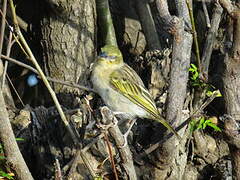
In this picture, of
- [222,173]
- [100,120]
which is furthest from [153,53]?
[100,120]

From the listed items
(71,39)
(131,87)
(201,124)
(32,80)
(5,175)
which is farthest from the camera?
(32,80)

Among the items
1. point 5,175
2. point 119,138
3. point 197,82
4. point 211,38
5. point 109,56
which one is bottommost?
point 5,175

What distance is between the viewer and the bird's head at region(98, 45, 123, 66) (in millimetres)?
5324

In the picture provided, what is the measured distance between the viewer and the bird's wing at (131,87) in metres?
5.00

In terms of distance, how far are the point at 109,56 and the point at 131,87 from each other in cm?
42

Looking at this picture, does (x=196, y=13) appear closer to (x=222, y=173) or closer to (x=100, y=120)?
(x=222, y=173)

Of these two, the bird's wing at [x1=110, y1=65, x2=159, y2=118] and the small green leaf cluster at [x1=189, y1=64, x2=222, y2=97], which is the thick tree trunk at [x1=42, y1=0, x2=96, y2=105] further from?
the small green leaf cluster at [x1=189, y1=64, x2=222, y2=97]

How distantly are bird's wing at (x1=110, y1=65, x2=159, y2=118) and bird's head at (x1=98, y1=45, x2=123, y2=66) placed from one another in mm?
106

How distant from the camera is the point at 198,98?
17.5 ft

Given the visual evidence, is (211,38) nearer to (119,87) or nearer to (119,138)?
(119,87)

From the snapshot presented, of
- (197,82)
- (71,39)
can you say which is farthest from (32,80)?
(197,82)

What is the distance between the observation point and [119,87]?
205 inches

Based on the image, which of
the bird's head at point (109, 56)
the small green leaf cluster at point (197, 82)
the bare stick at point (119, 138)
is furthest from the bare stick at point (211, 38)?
the bare stick at point (119, 138)

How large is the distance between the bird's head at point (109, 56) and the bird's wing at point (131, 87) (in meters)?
0.11
